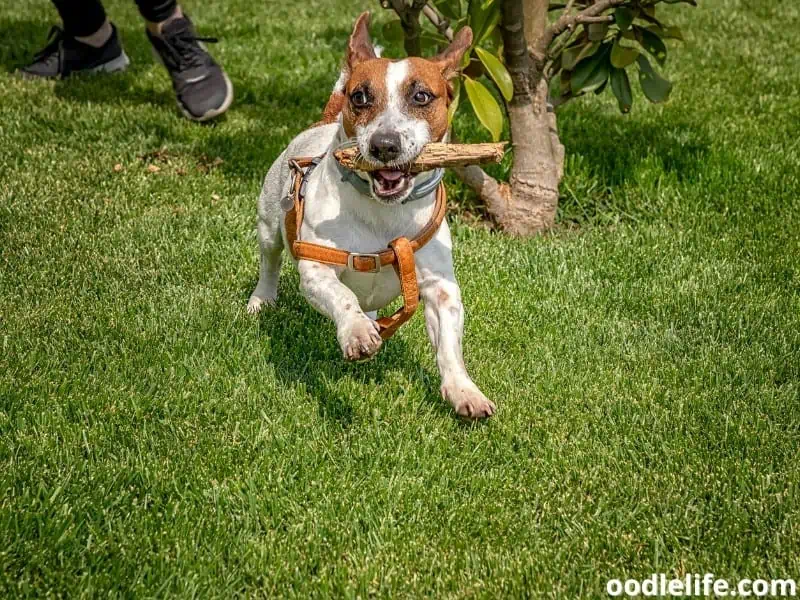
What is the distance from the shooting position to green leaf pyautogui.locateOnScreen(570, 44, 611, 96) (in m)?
4.93

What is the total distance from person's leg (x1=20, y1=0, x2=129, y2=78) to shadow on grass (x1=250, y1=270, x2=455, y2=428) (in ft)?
13.3

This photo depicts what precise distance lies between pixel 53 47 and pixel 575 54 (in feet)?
15.0

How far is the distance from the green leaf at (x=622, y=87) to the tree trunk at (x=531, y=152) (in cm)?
37

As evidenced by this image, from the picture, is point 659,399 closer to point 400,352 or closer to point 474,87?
point 400,352

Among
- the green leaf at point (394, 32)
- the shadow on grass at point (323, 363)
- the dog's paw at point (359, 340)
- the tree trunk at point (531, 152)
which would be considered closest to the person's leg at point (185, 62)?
the green leaf at point (394, 32)

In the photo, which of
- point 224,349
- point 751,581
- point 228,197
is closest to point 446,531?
point 751,581

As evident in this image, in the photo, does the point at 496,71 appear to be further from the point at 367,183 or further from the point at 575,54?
the point at 367,183

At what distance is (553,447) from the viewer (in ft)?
10.9

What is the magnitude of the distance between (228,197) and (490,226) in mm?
1523

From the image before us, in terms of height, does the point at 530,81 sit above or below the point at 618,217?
above

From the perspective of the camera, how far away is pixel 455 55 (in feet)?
12.2

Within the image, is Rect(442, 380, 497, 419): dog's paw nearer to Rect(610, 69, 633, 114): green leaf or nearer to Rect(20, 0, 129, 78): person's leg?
Rect(610, 69, 633, 114): green leaf

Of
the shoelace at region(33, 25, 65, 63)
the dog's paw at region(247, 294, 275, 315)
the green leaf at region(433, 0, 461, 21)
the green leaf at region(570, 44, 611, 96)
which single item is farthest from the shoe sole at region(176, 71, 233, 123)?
the green leaf at region(570, 44, 611, 96)

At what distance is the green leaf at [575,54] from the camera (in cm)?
503
